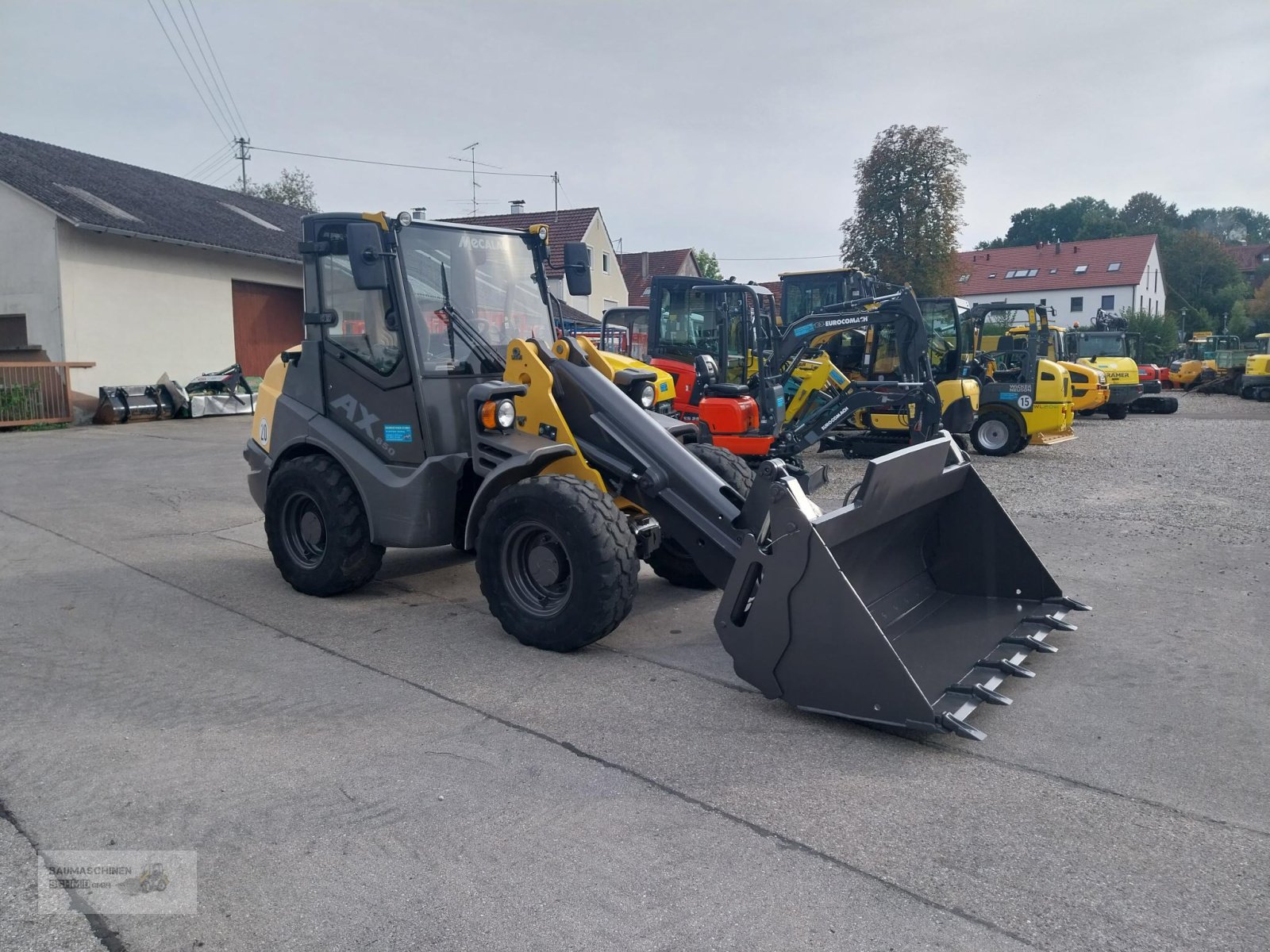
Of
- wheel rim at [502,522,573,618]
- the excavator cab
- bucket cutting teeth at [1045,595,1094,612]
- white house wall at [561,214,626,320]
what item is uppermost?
white house wall at [561,214,626,320]

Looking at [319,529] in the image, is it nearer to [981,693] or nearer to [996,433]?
[981,693]

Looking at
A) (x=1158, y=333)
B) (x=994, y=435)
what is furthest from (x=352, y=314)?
(x=1158, y=333)

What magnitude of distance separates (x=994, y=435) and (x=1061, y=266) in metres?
58.7

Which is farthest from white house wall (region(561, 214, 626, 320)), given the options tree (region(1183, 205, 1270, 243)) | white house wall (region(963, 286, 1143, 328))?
tree (region(1183, 205, 1270, 243))

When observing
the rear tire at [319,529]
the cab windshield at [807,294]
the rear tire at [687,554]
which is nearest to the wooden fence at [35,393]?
the cab windshield at [807,294]

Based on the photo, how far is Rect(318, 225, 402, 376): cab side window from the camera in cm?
623

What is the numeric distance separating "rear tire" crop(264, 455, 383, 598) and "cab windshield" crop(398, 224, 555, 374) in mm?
1036

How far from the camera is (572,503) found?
16.8 ft

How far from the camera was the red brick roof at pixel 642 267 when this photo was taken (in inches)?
1951

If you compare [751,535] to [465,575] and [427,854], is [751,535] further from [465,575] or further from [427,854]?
[465,575]

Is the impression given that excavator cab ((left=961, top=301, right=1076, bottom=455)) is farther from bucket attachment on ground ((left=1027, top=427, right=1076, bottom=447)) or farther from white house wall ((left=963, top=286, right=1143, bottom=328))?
white house wall ((left=963, top=286, right=1143, bottom=328))

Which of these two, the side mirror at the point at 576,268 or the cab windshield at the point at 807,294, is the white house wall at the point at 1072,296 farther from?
the side mirror at the point at 576,268

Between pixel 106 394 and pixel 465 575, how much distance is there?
54.3 feet

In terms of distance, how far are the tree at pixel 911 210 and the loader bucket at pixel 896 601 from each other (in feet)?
115
